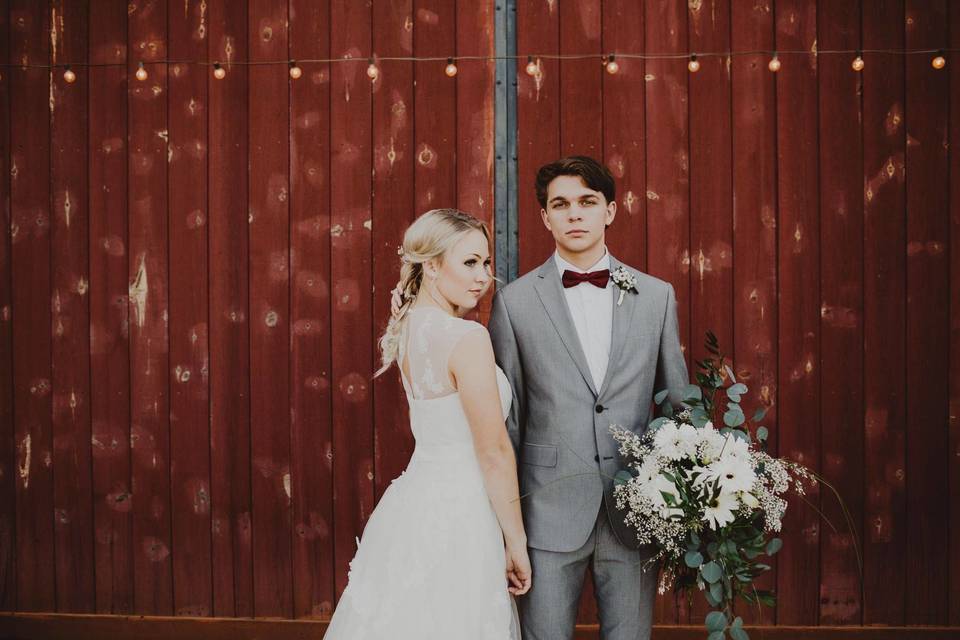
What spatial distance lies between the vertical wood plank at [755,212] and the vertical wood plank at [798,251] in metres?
0.04

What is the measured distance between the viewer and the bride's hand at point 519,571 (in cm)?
210

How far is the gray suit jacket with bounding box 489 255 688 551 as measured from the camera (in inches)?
84.6

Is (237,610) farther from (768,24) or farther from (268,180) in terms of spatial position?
(768,24)

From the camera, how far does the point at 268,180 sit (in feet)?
10.8

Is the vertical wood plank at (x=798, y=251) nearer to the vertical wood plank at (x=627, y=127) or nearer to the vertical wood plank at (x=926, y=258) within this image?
the vertical wood plank at (x=926, y=258)

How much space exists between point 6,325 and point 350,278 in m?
1.71

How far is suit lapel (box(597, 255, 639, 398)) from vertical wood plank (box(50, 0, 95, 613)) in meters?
2.59

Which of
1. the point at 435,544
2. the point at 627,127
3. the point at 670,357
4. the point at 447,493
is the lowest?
the point at 435,544

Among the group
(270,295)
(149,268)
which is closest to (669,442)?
(270,295)

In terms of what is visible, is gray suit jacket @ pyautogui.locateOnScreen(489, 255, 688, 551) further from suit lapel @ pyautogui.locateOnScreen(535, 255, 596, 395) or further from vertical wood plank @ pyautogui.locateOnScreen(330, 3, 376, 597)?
vertical wood plank @ pyautogui.locateOnScreen(330, 3, 376, 597)

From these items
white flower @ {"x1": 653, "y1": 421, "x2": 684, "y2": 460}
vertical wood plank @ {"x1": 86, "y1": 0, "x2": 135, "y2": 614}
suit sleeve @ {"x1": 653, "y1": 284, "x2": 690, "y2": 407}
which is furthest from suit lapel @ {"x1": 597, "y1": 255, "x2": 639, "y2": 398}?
vertical wood plank @ {"x1": 86, "y1": 0, "x2": 135, "y2": 614}

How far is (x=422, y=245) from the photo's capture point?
2.18m

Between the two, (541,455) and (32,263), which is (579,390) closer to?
(541,455)

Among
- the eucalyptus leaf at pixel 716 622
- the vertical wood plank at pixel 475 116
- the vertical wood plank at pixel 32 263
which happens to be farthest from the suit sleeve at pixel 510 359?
the vertical wood plank at pixel 32 263
